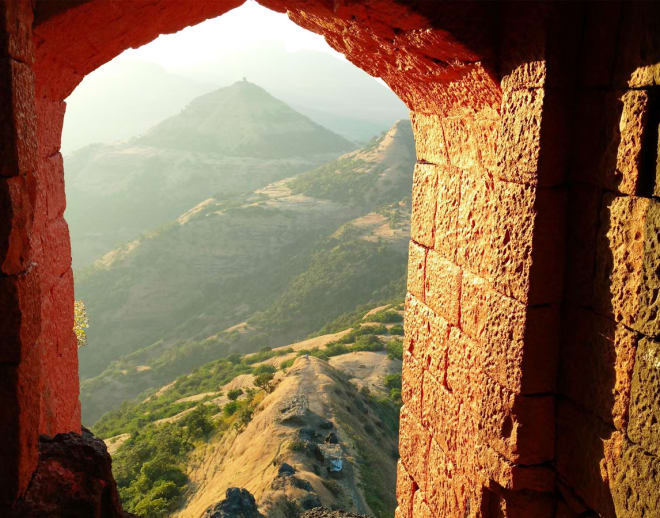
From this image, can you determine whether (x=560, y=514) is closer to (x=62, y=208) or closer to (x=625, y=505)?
(x=625, y=505)

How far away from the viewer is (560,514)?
124 inches

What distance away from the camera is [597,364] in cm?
288

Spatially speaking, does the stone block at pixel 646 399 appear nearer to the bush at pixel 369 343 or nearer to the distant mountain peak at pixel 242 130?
the bush at pixel 369 343

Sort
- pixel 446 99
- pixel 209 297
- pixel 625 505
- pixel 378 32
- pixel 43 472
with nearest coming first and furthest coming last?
1. pixel 625 505
2. pixel 43 472
3. pixel 378 32
4. pixel 446 99
5. pixel 209 297

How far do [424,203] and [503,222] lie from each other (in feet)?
3.96

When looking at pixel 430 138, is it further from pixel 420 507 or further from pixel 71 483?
pixel 71 483

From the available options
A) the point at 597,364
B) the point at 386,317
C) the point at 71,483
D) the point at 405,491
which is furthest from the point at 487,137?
the point at 386,317

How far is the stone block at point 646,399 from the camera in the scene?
2.47 m

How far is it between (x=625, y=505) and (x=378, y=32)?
2788 mm

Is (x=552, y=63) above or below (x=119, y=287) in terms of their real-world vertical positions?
above

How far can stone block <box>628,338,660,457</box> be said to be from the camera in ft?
8.11

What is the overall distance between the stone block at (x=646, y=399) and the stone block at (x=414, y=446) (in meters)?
1.88

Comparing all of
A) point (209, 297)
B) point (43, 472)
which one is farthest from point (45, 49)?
point (209, 297)

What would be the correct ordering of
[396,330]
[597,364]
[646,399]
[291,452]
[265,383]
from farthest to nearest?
[396,330] → [265,383] → [291,452] → [597,364] → [646,399]
